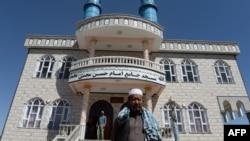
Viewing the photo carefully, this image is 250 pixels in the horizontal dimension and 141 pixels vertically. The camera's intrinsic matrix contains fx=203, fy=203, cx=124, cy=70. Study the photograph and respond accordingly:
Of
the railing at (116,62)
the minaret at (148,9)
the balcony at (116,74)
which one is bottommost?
the balcony at (116,74)

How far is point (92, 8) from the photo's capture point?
615 inches

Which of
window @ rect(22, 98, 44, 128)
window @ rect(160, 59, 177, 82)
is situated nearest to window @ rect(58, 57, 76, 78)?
window @ rect(22, 98, 44, 128)

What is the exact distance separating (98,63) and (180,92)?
222 inches

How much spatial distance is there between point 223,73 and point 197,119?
392 centimetres

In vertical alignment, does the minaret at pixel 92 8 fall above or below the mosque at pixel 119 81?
above

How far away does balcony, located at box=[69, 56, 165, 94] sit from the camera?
1100cm

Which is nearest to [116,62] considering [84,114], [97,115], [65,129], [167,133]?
[84,114]

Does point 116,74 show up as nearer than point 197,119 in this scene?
Yes

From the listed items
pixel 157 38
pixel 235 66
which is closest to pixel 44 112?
pixel 157 38

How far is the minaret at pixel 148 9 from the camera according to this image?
15385 mm

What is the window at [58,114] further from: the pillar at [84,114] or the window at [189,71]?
the window at [189,71]

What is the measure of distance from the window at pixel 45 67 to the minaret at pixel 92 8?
13.9 feet

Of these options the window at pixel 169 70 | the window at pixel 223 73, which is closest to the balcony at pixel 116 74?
the window at pixel 169 70

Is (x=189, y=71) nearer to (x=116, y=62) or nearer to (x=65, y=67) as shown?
(x=116, y=62)
